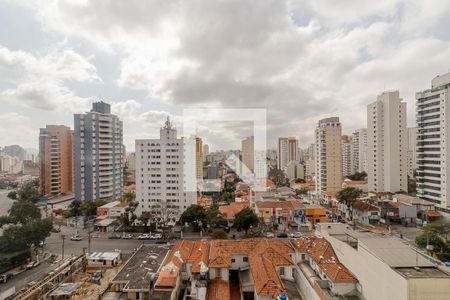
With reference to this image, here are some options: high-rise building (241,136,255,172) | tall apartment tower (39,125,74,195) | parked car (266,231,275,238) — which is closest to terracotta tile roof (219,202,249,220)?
parked car (266,231,275,238)

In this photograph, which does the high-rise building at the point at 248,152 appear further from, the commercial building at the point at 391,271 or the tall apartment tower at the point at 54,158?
the tall apartment tower at the point at 54,158

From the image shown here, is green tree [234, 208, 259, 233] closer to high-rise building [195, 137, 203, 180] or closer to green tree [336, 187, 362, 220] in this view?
high-rise building [195, 137, 203, 180]

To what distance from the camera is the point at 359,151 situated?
65.9ft

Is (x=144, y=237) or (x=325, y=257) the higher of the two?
(x=325, y=257)

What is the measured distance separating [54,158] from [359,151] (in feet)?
64.1

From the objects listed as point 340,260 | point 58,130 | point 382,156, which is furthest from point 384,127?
point 58,130

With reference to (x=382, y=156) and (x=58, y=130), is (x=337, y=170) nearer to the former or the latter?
(x=382, y=156)

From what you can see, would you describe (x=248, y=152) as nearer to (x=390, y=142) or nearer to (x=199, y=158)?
(x=199, y=158)

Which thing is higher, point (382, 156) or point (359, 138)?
point (359, 138)

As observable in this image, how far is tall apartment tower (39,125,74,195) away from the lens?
42.0 feet

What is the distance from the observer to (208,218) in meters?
7.67

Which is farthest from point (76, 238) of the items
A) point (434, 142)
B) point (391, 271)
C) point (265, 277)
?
point (434, 142)

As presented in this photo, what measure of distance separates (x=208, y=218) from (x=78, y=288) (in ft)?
12.5

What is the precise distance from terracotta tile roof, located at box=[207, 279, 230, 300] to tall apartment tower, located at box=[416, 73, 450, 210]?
27.1ft
